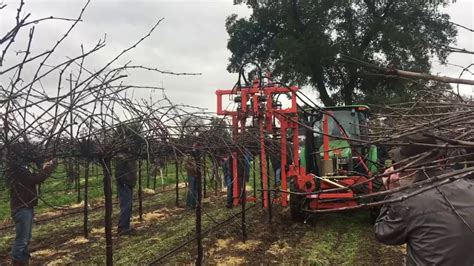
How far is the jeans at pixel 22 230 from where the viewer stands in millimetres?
6273

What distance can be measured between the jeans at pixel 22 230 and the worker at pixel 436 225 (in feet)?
17.4

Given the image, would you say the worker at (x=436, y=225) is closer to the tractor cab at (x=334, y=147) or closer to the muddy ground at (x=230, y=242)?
the muddy ground at (x=230, y=242)

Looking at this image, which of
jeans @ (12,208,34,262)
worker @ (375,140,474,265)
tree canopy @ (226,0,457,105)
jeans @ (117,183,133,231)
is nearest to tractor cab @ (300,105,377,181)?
jeans @ (117,183,133,231)

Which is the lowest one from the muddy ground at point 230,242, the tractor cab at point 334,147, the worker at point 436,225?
the muddy ground at point 230,242

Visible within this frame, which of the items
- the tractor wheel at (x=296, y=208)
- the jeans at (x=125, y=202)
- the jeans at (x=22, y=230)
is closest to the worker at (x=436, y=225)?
the jeans at (x=22, y=230)

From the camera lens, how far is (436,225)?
274 centimetres

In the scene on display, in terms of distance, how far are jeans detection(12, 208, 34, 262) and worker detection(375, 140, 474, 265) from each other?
529 centimetres

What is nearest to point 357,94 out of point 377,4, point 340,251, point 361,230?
point 377,4

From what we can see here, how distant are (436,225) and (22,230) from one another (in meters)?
5.67

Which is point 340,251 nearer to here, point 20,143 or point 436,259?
point 436,259

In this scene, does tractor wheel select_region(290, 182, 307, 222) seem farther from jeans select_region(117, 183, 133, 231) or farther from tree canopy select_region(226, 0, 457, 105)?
tree canopy select_region(226, 0, 457, 105)

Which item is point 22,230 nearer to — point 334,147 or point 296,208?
point 296,208

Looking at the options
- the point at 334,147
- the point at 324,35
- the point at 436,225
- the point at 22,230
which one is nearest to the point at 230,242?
the point at 334,147

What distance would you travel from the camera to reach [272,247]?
751cm
